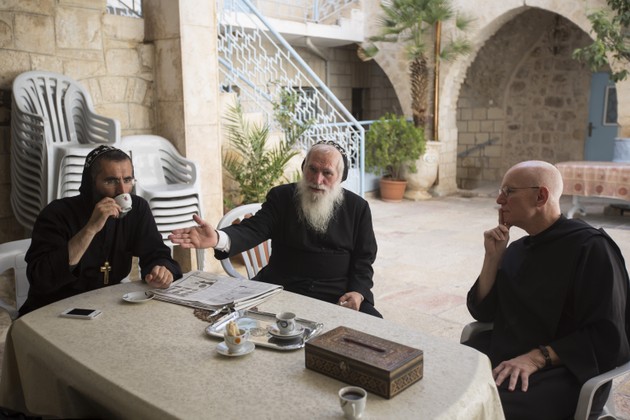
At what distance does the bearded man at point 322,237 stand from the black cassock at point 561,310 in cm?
69

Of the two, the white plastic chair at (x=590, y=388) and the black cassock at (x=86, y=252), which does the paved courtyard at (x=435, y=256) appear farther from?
the black cassock at (x=86, y=252)

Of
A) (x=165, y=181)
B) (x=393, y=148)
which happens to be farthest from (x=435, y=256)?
(x=393, y=148)

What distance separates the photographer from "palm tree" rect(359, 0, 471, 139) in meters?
8.74

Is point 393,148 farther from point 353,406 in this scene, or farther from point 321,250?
point 353,406

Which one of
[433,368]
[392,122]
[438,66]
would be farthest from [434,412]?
[438,66]

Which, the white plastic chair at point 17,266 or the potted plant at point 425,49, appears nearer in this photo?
the white plastic chair at point 17,266

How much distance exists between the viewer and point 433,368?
1.54m

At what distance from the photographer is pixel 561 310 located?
6.39 ft

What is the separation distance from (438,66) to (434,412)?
8.55 m

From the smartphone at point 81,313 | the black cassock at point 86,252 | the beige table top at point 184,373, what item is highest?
the black cassock at point 86,252

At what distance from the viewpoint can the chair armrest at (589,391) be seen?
1737 millimetres

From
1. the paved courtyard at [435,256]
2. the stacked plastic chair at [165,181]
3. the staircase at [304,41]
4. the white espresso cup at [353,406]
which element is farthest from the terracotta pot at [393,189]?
the white espresso cup at [353,406]

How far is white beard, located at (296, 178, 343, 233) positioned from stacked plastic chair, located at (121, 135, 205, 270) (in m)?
1.62

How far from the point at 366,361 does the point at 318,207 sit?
1.31 meters
